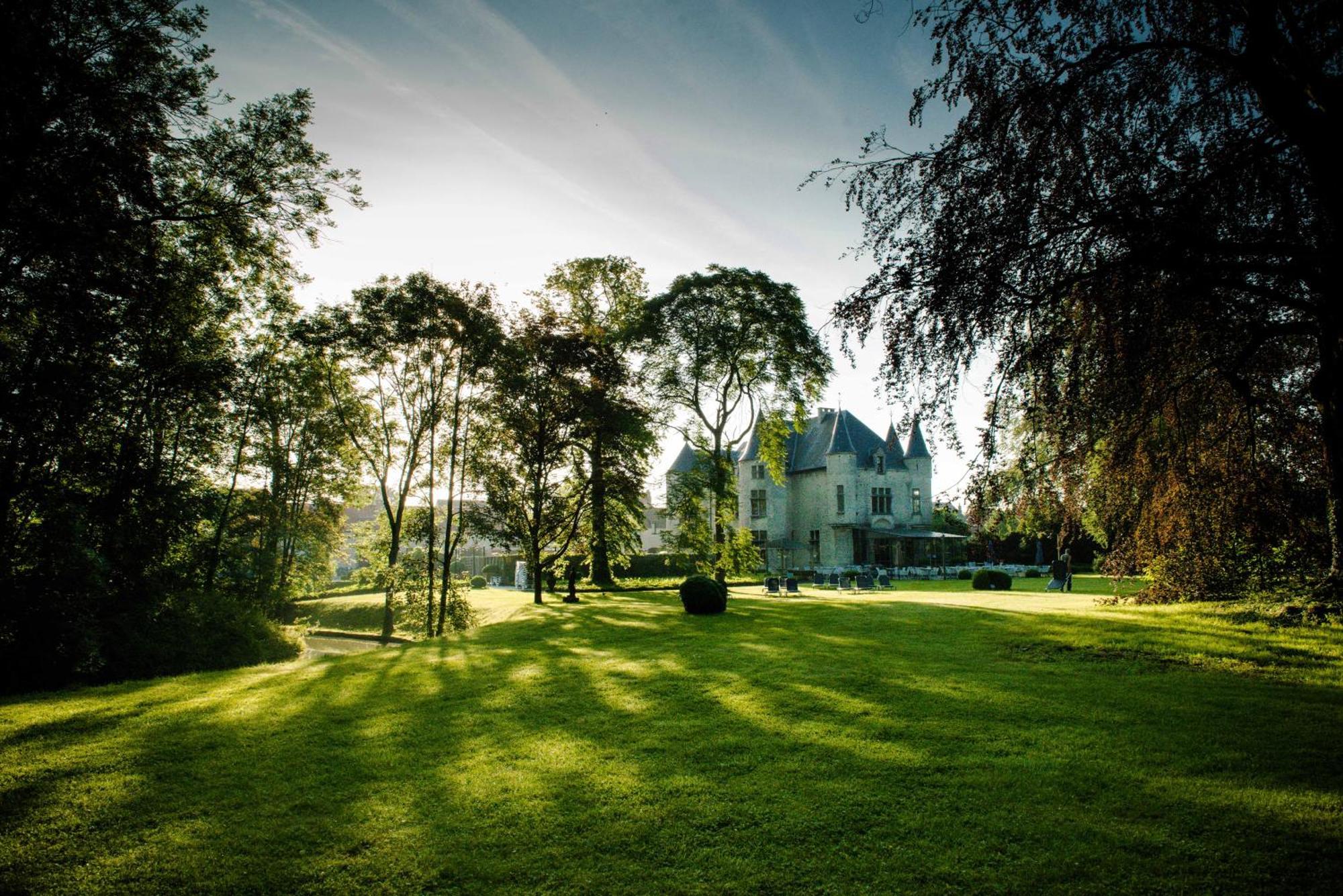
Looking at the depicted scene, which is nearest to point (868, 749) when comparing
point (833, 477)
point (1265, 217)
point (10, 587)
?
point (1265, 217)

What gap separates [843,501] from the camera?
4475cm

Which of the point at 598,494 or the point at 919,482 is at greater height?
the point at 919,482

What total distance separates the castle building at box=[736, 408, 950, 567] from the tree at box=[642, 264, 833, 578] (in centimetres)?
1801

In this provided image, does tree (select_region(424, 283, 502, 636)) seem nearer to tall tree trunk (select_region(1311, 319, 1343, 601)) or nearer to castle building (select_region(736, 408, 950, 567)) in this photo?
tall tree trunk (select_region(1311, 319, 1343, 601))

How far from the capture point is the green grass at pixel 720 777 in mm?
3953

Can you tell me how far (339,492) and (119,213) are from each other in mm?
22097

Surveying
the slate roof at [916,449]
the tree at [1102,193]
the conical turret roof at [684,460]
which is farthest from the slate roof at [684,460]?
the tree at [1102,193]

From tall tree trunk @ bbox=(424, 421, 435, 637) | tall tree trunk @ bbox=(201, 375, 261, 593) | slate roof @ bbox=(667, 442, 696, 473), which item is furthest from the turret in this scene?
tall tree trunk @ bbox=(201, 375, 261, 593)

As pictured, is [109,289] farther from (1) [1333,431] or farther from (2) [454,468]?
(1) [1333,431]

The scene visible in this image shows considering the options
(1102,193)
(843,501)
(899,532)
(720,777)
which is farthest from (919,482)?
(720,777)

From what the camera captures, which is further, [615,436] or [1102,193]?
[615,436]

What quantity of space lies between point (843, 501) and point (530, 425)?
30206mm

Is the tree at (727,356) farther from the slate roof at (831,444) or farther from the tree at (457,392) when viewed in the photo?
the slate roof at (831,444)

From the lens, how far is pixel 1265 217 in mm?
6566
